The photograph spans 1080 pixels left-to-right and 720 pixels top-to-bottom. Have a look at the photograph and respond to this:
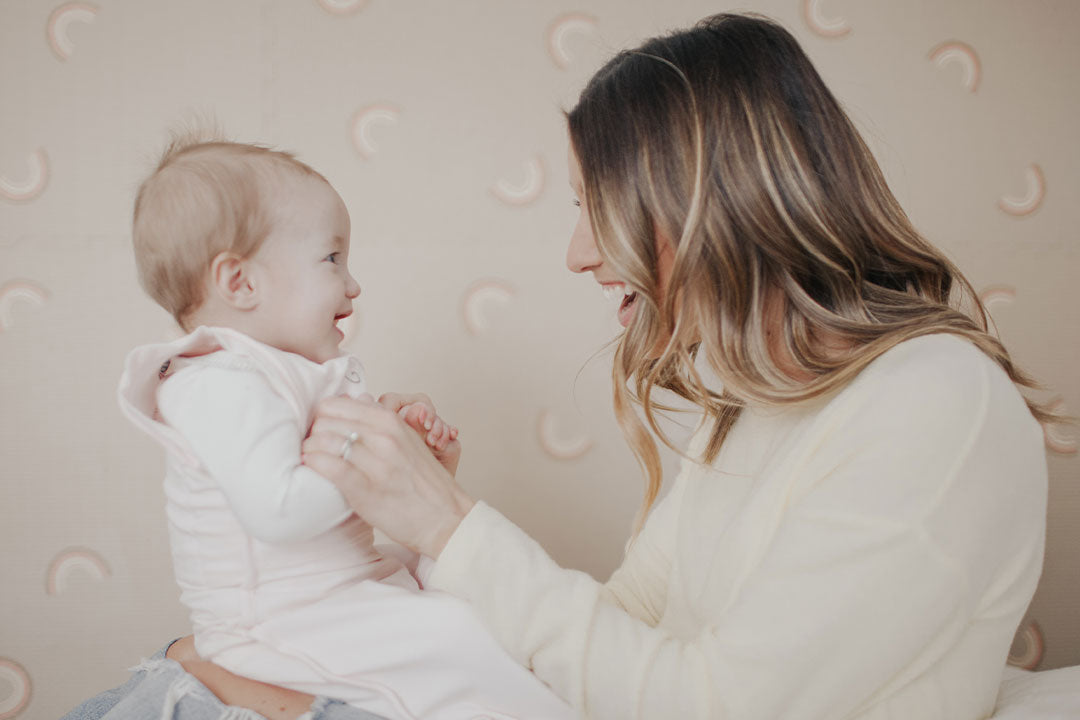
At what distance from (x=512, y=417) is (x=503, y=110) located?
680 mm

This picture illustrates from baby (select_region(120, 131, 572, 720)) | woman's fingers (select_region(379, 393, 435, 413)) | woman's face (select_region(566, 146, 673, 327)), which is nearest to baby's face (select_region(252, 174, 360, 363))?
Answer: baby (select_region(120, 131, 572, 720))

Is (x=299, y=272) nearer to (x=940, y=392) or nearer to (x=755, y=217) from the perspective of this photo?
(x=755, y=217)

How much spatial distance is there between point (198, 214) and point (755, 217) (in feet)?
2.19

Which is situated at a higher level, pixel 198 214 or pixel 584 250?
pixel 198 214

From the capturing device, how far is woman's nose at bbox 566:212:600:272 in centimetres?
102

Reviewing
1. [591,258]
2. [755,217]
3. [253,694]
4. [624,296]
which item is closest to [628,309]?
[624,296]

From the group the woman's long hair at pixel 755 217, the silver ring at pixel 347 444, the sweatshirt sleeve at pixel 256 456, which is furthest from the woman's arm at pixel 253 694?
the woman's long hair at pixel 755 217

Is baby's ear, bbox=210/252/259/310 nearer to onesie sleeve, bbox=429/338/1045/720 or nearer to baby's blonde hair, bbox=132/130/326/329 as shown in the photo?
baby's blonde hair, bbox=132/130/326/329

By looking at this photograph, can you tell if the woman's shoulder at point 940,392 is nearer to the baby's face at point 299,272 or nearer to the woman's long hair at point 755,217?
the woman's long hair at point 755,217

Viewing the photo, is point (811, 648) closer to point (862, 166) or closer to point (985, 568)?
point (985, 568)

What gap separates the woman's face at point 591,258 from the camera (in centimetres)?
93

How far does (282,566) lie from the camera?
0.89 metres

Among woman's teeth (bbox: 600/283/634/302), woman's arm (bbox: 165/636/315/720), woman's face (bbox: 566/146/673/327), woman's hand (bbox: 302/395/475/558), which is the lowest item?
woman's arm (bbox: 165/636/315/720)

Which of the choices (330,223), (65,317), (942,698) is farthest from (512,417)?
(942,698)
